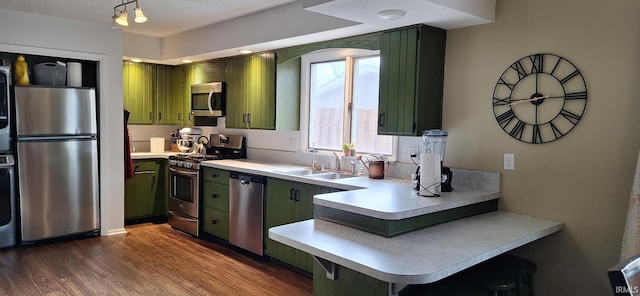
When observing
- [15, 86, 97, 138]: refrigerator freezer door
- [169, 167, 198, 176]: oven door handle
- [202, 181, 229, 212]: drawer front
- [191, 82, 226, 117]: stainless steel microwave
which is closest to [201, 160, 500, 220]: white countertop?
[202, 181, 229, 212]: drawer front

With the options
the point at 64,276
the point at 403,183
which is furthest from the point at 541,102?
the point at 64,276

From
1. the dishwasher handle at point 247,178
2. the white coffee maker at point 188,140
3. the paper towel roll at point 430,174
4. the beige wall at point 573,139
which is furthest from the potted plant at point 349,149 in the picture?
the white coffee maker at point 188,140

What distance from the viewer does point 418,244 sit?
2141 millimetres

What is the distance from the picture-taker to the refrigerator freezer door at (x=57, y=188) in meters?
→ 4.14

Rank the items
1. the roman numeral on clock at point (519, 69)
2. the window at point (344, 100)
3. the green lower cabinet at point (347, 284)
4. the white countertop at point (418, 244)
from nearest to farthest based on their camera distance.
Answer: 1. the white countertop at point (418, 244)
2. the green lower cabinet at point (347, 284)
3. the roman numeral on clock at point (519, 69)
4. the window at point (344, 100)

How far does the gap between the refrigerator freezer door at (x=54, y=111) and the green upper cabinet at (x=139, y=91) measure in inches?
37.0

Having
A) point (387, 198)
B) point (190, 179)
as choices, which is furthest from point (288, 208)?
point (190, 179)

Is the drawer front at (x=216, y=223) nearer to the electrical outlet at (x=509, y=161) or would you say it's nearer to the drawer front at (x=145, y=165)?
the drawer front at (x=145, y=165)

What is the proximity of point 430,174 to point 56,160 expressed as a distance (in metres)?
3.62

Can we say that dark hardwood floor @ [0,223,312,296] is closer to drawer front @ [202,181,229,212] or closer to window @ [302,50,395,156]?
drawer front @ [202,181,229,212]

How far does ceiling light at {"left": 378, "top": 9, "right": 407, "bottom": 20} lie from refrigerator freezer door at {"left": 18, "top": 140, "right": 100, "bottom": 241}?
3298 millimetres

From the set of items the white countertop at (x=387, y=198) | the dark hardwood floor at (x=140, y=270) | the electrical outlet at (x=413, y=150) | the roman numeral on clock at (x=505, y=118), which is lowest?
the dark hardwood floor at (x=140, y=270)

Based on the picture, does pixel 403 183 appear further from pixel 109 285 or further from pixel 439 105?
pixel 109 285

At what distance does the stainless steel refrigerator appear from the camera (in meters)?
4.08
